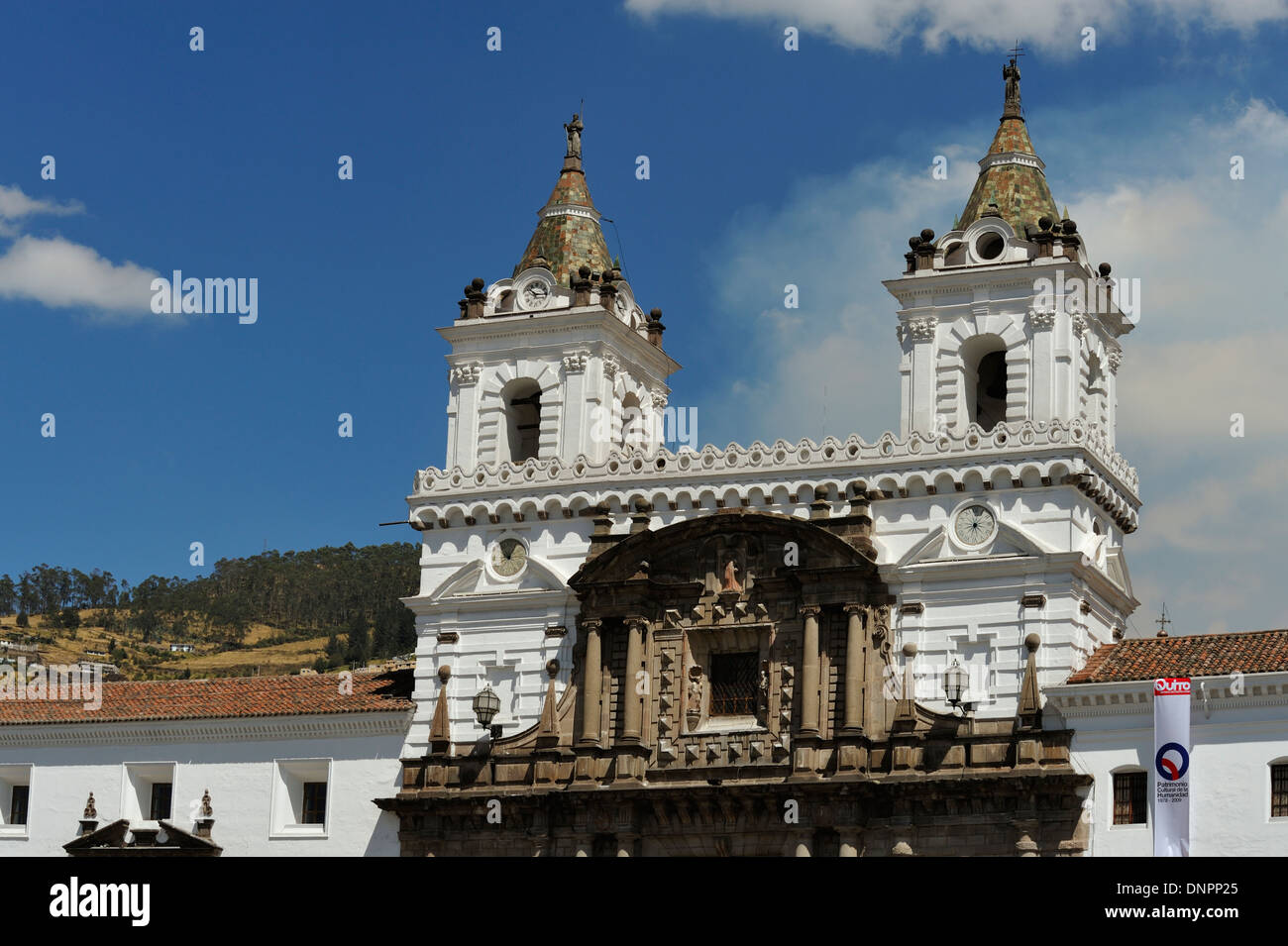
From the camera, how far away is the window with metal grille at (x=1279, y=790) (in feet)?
153

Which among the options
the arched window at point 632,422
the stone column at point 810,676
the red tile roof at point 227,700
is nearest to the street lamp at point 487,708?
the red tile roof at point 227,700

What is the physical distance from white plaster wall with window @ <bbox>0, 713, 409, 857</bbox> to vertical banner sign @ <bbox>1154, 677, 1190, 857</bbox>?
19.9 metres

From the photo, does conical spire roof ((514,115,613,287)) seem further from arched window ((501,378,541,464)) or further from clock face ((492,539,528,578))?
clock face ((492,539,528,578))

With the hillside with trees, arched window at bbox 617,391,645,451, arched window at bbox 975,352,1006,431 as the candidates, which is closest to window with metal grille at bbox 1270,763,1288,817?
arched window at bbox 975,352,1006,431

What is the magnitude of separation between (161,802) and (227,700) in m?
3.43

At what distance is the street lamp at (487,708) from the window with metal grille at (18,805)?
581 inches

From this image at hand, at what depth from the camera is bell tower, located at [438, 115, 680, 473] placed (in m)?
58.0

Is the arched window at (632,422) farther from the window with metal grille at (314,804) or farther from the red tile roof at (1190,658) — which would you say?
the red tile roof at (1190,658)

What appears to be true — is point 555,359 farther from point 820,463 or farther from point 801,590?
point 801,590

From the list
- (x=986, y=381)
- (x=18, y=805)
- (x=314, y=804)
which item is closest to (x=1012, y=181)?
(x=986, y=381)

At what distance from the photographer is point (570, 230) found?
6056cm
